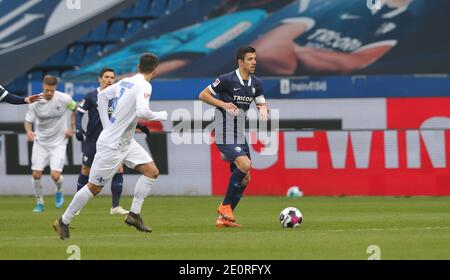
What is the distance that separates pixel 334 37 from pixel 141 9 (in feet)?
21.8

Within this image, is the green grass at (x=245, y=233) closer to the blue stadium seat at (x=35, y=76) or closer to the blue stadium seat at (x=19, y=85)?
the blue stadium seat at (x=19, y=85)

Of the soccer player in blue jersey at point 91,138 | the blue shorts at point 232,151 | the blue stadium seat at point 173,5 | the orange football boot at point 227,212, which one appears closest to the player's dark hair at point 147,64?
the blue shorts at point 232,151

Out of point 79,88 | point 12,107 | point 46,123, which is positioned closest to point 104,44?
point 79,88

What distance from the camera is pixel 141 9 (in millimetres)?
35594

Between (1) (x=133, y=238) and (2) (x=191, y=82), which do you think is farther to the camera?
(2) (x=191, y=82)

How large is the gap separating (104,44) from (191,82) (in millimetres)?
5077

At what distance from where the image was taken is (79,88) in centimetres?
3216

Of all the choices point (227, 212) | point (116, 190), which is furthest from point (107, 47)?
point (227, 212)

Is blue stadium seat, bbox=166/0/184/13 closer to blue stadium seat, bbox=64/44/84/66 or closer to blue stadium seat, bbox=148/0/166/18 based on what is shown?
blue stadium seat, bbox=148/0/166/18

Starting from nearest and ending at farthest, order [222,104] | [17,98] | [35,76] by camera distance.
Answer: [222,104] → [17,98] → [35,76]

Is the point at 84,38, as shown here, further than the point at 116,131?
Yes

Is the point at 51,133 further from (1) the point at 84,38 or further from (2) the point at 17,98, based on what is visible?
(1) the point at 84,38

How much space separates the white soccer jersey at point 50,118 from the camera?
20906 mm
